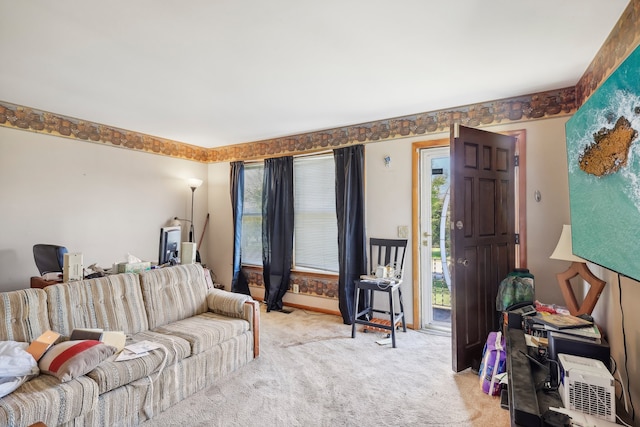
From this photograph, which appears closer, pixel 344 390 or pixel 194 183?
pixel 344 390

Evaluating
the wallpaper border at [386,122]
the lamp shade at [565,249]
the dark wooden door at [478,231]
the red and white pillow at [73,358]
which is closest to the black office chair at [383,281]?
the dark wooden door at [478,231]

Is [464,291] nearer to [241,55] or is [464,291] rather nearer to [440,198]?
[440,198]

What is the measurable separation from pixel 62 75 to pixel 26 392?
7.96 ft

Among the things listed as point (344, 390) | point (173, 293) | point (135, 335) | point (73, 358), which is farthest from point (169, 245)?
point (344, 390)

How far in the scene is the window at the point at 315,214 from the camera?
425cm

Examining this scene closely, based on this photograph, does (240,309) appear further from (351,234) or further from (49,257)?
(49,257)

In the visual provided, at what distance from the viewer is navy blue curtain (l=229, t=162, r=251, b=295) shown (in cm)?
497

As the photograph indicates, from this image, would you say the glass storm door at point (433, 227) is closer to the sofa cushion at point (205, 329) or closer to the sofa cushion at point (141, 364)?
the sofa cushion at point (205, 329)

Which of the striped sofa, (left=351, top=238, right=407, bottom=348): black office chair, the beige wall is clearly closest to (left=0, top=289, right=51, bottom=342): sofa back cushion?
the striped sofa

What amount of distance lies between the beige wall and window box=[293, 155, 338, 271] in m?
2.02

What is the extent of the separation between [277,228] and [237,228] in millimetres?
826

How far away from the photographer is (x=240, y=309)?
2.90 metres

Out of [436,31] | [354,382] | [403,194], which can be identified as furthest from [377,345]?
[436,31]

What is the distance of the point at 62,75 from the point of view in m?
2.59
